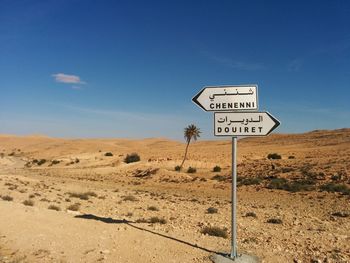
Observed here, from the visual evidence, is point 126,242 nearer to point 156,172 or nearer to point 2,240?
A: point 2,240

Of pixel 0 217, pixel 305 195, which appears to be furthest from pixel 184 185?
pixel 0 217

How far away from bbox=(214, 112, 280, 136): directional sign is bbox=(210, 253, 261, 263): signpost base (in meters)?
2.43

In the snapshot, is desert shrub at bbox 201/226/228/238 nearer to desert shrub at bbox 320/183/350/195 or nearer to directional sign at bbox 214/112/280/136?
directional sign at bbox 214/112/280/136

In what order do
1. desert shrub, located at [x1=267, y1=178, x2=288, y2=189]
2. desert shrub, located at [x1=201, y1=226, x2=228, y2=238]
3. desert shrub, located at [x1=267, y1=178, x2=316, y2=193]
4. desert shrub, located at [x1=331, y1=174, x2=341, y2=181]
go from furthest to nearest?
1. desert shrub, located at [x1=331, y1=174, x2=341, y2=181]
2. desert shrub, located at [x1=267, y1=178, x2=288, y2=189]
3. desert shrub, located at [x1=267, y1=178, x2=316, y2=193]
4. desert shrub, located at [x1=201, y1=226, x2=228, y2=238]

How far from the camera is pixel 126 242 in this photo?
348 inches

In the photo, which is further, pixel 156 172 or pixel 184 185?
pixel 156 172

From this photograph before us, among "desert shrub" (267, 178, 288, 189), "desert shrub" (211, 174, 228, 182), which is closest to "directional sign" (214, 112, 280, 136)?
"desert shrub" (267, 178, 288, 189)

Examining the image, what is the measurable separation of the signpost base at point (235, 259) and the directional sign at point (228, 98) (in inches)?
115

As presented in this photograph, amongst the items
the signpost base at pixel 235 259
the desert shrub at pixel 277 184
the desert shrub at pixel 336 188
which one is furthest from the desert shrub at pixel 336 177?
the signpost base at pixel 235 259

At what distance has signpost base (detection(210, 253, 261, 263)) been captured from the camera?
25.3 feet

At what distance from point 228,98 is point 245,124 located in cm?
63

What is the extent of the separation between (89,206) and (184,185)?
1909 centimetres

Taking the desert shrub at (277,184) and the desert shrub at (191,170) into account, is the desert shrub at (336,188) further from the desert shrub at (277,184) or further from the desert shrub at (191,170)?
the desert shrub at (191,170)

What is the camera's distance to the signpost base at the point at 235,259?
770 centimetres
